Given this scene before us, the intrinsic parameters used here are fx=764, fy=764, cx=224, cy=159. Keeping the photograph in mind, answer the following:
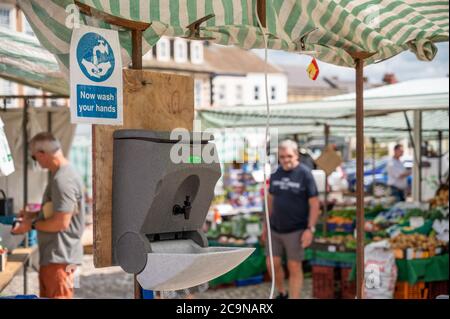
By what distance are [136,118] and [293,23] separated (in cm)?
99

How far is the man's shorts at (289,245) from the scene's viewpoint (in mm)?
7758

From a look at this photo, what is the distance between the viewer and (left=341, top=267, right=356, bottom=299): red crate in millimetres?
8695

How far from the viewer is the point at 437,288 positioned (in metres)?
8.30

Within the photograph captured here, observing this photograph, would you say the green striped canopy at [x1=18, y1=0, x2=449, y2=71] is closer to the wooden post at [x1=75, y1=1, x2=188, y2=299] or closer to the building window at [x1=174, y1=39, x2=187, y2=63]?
the wooden post at [x1=75, y1=1, x2=188, y2=299]

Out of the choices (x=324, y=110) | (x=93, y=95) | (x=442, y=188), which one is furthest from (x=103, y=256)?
(x=442, y=188)

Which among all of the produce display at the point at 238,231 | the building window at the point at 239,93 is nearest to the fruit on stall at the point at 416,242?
the produce display at the point at 238,231

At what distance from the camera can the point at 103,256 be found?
2.95 m

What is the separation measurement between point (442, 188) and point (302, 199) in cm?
404

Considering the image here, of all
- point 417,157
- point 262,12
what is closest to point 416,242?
point 417,157

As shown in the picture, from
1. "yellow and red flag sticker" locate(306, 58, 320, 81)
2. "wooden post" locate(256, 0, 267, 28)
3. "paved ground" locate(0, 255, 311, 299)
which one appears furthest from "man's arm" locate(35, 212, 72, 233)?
"paved ground" locate(0, 255, 311, 299)

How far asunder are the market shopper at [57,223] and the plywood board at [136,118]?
2.65 m

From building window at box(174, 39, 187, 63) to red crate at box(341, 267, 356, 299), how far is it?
3829 centimetres

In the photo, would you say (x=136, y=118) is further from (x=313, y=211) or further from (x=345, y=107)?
(x=345, y=107)

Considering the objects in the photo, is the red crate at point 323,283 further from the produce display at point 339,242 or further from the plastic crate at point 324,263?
the produce display at point 339,242
